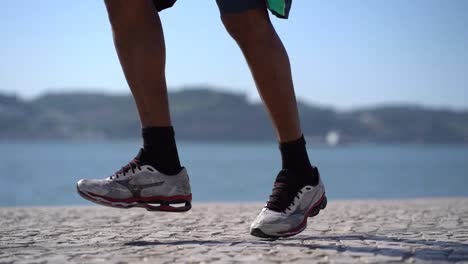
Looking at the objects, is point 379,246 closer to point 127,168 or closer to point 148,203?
point 148,203

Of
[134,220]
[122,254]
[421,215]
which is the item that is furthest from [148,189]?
[421,215]

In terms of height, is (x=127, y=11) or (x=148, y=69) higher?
(x=127, y=11)

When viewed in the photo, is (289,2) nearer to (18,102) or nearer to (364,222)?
(364,222)

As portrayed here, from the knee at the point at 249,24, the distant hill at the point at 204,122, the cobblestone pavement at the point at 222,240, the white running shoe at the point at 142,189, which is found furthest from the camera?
the distant hill at the point at 204,122

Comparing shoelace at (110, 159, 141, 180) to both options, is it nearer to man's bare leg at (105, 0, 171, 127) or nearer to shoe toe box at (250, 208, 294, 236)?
man's bare leg at (105, 0, 171, 127)

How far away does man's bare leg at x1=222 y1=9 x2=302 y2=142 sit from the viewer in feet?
8.39

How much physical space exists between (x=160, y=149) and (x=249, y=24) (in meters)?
0.68

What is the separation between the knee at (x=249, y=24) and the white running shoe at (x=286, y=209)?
1.97 feet

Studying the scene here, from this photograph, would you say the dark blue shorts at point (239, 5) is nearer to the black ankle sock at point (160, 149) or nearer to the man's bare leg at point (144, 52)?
the man's bare leg at point (144, 52)

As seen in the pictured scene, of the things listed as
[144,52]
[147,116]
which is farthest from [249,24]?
[147,116]

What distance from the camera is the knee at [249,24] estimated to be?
254 centimetres

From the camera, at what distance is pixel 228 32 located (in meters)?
2.64

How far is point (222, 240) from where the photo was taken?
278 cm

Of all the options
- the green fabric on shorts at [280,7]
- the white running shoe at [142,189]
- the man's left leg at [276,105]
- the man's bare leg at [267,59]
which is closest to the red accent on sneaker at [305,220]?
the man's left leg at [276,105]
